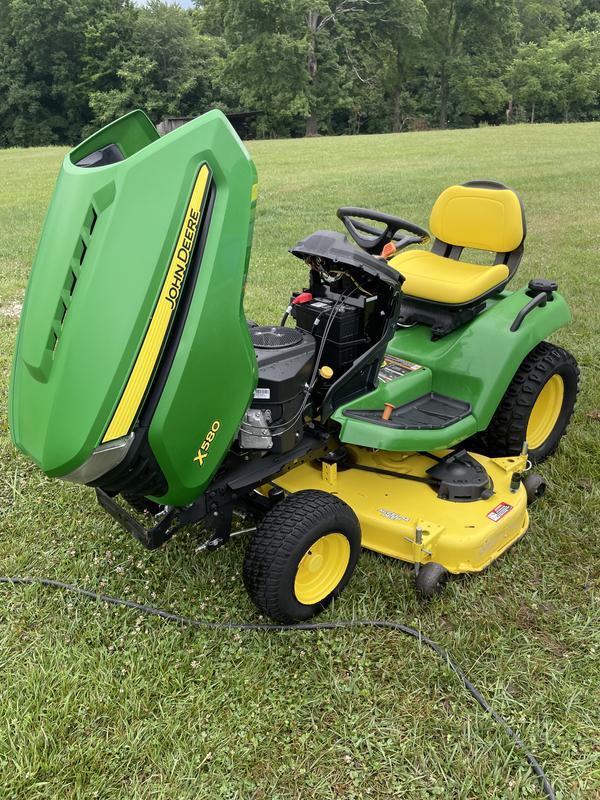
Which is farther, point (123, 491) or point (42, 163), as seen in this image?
point (42, 163)

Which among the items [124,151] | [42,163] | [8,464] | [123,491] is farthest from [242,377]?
[42,163]

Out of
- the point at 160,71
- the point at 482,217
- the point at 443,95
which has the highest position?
the point at 482,217

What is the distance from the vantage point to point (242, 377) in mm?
1906

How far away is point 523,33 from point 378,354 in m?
50.5

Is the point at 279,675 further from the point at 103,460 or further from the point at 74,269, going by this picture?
the point at 74,269

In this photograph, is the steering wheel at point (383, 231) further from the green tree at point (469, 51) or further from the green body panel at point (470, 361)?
the green tree at point (469, 51)

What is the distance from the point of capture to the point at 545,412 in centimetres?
323

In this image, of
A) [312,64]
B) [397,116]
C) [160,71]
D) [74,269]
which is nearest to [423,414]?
[74,269]

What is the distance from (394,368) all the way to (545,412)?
89 centimetres

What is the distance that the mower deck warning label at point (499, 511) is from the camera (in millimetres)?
2430

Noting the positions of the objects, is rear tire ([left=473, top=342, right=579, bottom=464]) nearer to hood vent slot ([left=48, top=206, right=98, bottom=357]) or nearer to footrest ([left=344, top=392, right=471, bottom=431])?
footrest ([left=344, top=392, right=471, bottom=431])

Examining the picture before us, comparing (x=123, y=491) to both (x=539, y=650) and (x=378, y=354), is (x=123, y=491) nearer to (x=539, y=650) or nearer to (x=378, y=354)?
(x=378, y=354)

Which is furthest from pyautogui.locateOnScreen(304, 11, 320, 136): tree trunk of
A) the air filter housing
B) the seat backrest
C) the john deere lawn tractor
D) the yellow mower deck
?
the air filter housing

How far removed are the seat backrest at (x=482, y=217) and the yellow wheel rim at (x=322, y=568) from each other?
167cm
